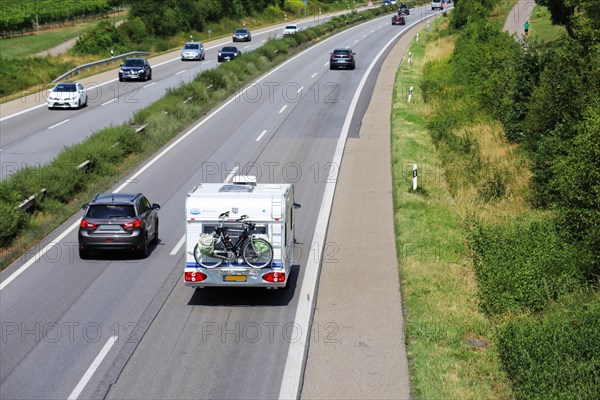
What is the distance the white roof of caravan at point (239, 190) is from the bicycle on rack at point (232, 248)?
0.59 metres

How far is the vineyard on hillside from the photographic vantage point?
94.9m

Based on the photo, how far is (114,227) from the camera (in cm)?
2023

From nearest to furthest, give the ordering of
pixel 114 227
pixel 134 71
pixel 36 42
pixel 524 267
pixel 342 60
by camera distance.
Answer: pixel 524 267 < pixel 114 227 < pixel 134 71 < pixel 342 60 < pixel 36 42

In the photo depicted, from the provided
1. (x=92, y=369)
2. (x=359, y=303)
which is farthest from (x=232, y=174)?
(x=92, y=369)

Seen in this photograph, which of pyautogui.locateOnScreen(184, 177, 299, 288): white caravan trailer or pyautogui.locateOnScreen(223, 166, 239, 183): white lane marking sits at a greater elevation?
pyautogui.locateOnScreen(184, 177, 299, 288): white caravan trailer

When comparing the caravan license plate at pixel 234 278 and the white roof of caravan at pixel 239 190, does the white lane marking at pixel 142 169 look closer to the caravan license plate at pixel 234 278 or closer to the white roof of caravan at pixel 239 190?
the white roof of caravan at pixel 239 190

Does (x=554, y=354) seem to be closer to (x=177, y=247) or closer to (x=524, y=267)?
(x=524, y=267)

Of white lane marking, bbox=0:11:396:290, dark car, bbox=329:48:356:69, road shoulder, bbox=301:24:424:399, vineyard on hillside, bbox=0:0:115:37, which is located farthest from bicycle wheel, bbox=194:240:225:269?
vineyard on hillside, bbox=0:0:115:37

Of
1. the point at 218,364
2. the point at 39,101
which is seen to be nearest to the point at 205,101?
the point at 39,101

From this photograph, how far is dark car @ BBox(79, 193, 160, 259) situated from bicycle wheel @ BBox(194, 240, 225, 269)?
3813 mm

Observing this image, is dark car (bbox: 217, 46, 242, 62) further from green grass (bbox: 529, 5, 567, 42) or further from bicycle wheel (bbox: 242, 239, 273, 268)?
bicycle wheel (bbox: 242, 239, 273, 268)

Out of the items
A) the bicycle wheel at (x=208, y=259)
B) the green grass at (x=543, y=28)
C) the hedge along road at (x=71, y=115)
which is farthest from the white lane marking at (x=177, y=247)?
the green grass at (x=543, y=28)

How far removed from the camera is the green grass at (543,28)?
62531 millimetres

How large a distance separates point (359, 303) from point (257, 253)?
2.54 m
